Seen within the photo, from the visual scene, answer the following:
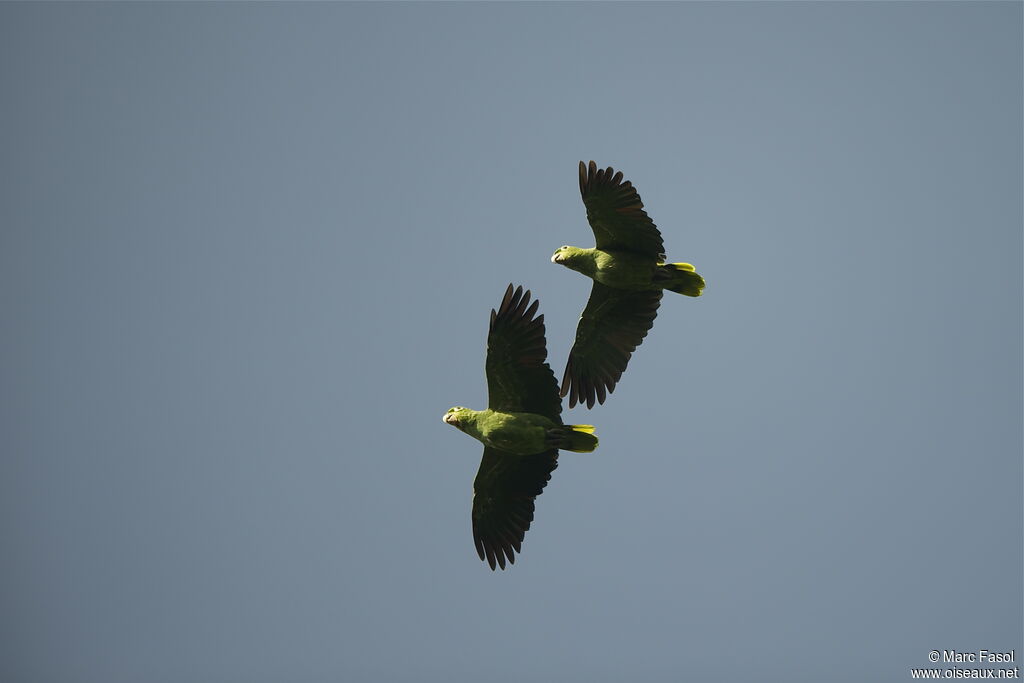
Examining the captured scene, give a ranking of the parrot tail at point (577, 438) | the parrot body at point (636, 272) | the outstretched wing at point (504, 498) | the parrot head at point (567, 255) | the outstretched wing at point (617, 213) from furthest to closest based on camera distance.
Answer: the parrot head at point (567, 255), the parrot body at point (636, 272), the outstretched wing at point (617, 213), the outstretched wing at point (504, 498), the parrot tail at point (577, 438)

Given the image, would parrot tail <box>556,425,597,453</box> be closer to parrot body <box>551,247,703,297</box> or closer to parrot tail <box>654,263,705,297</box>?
parrot body <box>551,247,703,297</box>

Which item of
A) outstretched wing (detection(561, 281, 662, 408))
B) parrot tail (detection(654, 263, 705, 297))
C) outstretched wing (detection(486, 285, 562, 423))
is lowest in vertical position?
outstretched wing (detection(486, 285, 562, 423))

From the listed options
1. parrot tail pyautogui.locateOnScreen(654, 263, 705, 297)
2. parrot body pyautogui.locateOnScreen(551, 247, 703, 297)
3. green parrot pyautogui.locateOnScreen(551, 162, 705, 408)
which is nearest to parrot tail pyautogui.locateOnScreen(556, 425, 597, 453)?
green parrot pyautogui.locateOnScreen(551, 162, 705, 408)

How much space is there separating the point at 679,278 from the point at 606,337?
198 centimetres

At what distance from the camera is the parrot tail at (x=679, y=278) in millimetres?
20719

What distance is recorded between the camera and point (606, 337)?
21516 millimetres

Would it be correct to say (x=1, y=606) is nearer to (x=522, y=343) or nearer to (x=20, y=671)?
(x=20, y=671)

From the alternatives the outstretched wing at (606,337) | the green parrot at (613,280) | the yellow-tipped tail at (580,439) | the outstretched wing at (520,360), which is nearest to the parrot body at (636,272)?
the green parrot at (613,280)

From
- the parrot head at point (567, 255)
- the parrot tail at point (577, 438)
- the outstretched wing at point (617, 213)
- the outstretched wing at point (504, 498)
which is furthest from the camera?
the parrot head at point (567, 255)

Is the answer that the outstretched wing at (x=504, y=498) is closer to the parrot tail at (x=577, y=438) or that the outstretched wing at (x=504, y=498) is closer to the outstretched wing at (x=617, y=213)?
the parrot tail at (x=577, y=438)

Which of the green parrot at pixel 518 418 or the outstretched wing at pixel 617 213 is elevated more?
the outstretched wing at pixel 617 213

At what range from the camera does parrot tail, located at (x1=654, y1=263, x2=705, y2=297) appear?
68.0ft

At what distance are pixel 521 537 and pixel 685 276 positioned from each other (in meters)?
6.16

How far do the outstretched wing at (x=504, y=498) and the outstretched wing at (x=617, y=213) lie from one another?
15.6ft
